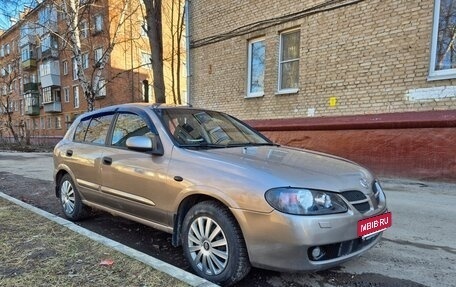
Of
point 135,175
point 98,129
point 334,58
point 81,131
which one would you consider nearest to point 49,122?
point 334,58

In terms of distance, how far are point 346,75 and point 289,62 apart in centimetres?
204

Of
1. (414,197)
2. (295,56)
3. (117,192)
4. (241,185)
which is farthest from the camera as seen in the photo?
(295,56)

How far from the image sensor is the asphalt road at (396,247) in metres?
2.93

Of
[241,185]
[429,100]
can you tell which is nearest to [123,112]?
[241,185]

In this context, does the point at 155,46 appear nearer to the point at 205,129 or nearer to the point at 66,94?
the point at 205,129

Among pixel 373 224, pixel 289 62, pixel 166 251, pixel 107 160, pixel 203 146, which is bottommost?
pixel 166 251

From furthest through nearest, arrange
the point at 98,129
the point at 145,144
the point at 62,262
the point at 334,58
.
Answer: the point at 334,58 → the point at 98,129 → the point at 145,144 → the point at 62,262

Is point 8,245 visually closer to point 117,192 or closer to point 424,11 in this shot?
point 117,192

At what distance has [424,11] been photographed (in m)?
7.36

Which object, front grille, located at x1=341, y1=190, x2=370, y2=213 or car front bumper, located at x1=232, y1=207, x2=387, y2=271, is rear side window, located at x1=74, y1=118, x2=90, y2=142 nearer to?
car front bumper, located at x1=232, y1=207, x2=387, y2=271

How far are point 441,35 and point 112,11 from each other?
2282cm

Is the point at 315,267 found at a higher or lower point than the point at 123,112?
lower

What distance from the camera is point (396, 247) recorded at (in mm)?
3668

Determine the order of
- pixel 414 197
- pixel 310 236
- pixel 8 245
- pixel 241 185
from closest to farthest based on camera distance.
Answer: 1. pixel 310 236
2. pixel 241 185
3. pixel 8 245
4. pixel 414 197
